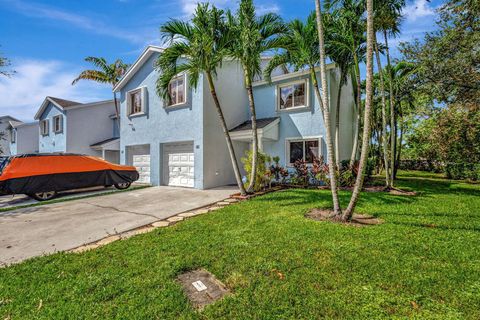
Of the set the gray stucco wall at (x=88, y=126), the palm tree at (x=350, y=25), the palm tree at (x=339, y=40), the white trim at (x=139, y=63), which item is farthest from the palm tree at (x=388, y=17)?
the gray stucco wall at (x=88, y=126)

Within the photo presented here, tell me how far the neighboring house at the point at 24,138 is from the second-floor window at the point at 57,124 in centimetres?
869

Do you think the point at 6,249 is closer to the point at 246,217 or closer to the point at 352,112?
the point at 246,217

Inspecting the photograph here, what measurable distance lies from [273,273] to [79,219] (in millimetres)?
6126

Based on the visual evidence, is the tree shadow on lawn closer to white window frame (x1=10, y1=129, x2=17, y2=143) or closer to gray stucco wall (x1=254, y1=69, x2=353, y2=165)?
gray stucco wall (x1=254, y1=69, x2=353, y2=165)

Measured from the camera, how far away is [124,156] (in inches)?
638

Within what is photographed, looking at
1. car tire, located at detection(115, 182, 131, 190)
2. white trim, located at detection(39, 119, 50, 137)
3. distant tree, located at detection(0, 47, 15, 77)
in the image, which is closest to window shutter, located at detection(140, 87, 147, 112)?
car tire, located at detection(115, 182, 131, 190)

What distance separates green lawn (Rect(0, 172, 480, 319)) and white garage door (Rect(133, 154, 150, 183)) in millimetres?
10165

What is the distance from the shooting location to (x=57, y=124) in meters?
20.8

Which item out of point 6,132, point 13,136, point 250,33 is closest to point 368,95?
point 250,33

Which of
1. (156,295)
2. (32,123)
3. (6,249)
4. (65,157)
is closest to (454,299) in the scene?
(156,295)

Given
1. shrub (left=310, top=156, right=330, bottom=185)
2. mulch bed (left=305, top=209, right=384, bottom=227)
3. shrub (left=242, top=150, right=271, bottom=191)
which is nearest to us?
mulch bed (left=305, top=209, right=384, bottom=227)

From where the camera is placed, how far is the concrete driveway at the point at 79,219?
504 centimetres

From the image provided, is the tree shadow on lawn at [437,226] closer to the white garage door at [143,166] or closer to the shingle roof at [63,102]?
the white garage door at [143,166]

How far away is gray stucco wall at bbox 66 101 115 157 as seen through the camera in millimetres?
19516
